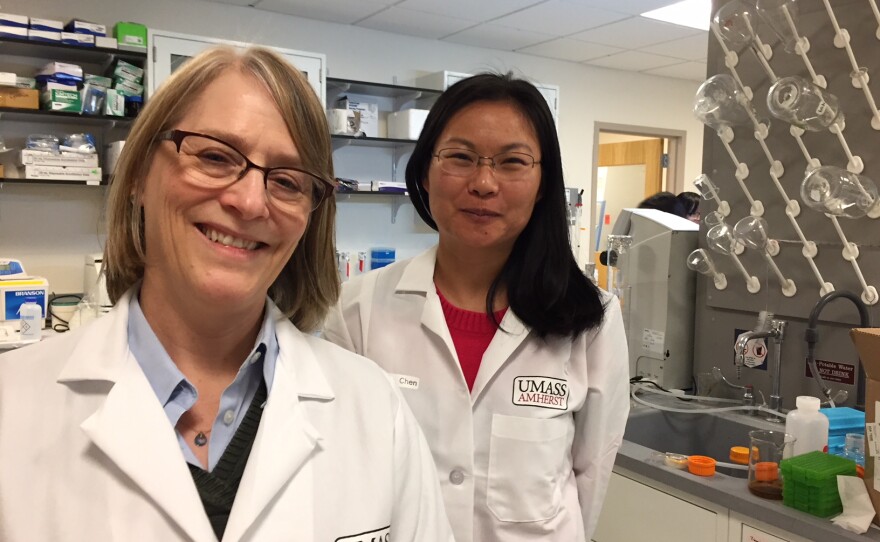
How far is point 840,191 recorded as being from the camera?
1.86 metres

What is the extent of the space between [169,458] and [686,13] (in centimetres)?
417

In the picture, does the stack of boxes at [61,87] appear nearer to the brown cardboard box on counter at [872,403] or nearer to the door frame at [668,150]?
the brown cardboard box on counter at [872,403]

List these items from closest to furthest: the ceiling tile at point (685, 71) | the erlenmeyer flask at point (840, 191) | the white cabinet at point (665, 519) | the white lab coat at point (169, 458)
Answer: the white lab coat at point (169, 458), the white cabinet at point (665, 519), the erlenmeyer flask at point (840, 191), the ceiling tile at point (685, 71)

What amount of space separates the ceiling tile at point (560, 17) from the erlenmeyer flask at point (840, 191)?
2369mm

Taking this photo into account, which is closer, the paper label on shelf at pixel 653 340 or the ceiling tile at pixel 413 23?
the paper label on shelf at pixel 653 340

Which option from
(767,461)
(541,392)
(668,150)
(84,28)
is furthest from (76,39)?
(668,150)

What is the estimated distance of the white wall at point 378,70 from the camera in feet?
12.0

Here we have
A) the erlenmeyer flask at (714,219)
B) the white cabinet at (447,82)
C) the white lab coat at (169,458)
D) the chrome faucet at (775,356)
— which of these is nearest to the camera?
the white lab coat at (169,458)

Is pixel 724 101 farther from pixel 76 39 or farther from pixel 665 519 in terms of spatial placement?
pixel 76 39

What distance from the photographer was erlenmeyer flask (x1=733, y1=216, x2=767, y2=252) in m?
2.12

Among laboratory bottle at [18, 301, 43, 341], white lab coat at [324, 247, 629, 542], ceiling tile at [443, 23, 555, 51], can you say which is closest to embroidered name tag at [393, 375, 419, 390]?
white lab coat at [324, 247, 629, 542]

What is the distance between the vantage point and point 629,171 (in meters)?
6.63

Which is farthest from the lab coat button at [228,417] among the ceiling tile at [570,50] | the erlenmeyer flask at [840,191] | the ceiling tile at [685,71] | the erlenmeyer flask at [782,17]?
the ceiling tile at [685,71]

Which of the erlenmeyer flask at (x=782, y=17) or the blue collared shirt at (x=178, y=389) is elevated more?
the erlenmeyer flask at (x=782, y=17)
